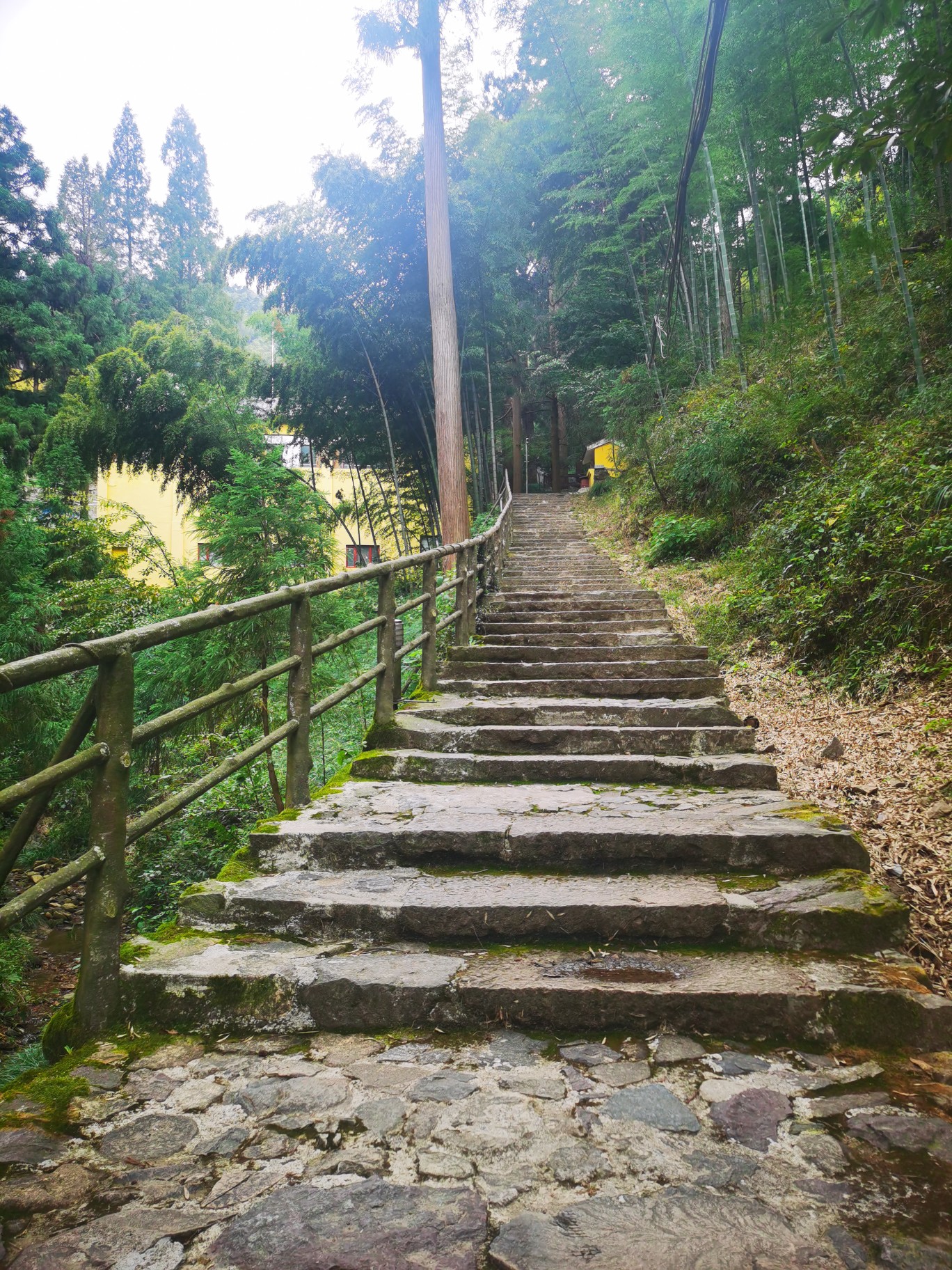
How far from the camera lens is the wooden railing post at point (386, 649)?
12.3 feet

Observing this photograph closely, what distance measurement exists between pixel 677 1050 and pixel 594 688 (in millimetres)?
2997

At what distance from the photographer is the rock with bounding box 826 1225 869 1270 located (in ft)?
3.67

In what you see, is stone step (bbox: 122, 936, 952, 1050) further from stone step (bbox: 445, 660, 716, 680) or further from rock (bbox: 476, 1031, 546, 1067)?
stone step (bbox: 445, 660, 716, 680)

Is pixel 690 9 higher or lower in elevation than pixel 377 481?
higher

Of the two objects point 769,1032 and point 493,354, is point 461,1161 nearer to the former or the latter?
point 769,1032

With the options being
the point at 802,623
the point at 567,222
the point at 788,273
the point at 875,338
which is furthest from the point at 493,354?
the point at 802,623

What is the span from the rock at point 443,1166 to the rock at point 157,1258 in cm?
43

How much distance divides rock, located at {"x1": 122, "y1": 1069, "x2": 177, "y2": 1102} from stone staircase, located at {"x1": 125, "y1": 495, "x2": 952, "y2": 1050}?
0.66ft

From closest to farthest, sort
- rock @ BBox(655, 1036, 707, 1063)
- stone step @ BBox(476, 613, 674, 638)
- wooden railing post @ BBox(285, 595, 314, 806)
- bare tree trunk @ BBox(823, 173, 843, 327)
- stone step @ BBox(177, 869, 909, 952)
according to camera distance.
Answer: rock @ BBox(655, 1036, 707, 1063) → stone step @ BBox(177, 869, 909, 952) → wooden railing post @ BBox(285, 595, 314, 806) → stone step @ BBox(476, 613, 674, 638) → bare tree trunk @ BBox(823, 173, 843, 327)

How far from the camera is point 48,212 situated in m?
15.6

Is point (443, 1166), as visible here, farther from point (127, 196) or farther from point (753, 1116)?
point (127, 196)

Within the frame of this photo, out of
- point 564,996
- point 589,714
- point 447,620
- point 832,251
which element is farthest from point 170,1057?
point 832,251

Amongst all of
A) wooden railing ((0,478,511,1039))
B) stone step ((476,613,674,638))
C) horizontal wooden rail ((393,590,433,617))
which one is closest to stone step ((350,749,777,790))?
horizontal wooden rail ((393,590,433,617))

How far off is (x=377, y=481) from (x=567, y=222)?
693 centimetres
